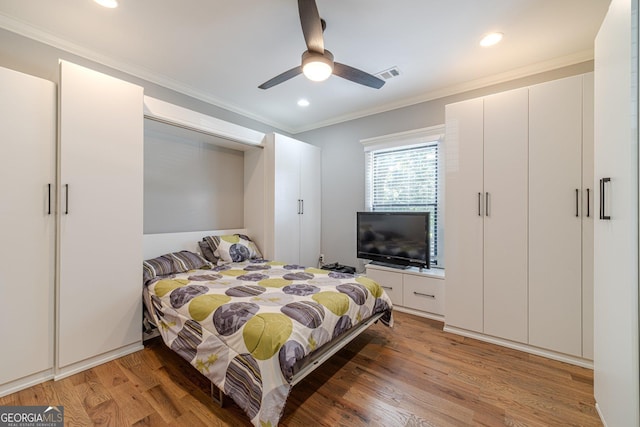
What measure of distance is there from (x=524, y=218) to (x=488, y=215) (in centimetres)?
28

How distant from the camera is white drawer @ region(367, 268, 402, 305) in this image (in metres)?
3.31

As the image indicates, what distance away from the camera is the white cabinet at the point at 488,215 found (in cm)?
241

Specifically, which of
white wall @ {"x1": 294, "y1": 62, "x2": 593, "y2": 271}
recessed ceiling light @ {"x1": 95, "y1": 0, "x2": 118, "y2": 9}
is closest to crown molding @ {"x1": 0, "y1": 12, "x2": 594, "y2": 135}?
white wall @ {"x1": 294, "y1": 62, "x2": 593, "y2": 271}

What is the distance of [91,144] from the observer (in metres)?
2.11

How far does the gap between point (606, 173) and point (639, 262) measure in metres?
0.57

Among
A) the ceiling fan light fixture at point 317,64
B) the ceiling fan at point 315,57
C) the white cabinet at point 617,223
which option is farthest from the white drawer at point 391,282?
the ceiling fan light fixture at point 317,64

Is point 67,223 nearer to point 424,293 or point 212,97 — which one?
point 212,97

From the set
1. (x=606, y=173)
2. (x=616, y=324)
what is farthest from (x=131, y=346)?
(x=606, y=173)

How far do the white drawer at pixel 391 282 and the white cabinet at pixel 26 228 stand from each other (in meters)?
3.20

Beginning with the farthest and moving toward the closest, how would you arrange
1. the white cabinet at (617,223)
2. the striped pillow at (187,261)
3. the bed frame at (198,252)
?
the striped pillow at (187,261) → the bed frame at (198,252) → the white cabinet at (617,223)

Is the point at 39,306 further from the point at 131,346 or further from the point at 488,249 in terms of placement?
the point at 488,249

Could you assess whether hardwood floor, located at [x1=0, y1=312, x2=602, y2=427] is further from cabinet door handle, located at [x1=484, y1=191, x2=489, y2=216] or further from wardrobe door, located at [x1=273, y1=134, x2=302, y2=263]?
wardrobe door, located at [x1=273, y1=134, x2=302, y2=263]

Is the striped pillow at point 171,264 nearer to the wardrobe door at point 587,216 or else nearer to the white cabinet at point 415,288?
the white cabinet at point 415,288

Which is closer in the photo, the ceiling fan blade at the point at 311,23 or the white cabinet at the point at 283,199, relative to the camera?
the ceiling fan blade at the point at 311,23
